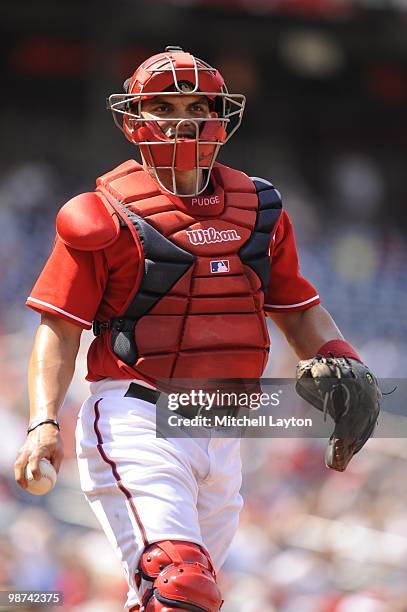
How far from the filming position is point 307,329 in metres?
3.30

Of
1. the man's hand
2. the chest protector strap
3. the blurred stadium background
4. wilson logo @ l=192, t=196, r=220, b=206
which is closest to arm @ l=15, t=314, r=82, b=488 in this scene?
the man's hand

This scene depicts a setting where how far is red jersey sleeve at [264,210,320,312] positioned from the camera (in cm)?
326

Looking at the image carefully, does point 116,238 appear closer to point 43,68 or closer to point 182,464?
point 182,464

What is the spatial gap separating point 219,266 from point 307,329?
42cm

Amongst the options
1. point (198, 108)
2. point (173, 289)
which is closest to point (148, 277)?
point (173, 289)

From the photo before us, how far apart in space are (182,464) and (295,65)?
1188cm

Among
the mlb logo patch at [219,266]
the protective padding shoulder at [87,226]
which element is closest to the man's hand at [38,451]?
the protective padding shoulder at [87,226]

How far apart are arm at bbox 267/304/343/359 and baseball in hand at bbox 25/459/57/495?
36.9 inches

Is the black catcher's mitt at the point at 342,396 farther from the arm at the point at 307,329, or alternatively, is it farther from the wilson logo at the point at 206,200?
the wilson logo at the point at 206,200

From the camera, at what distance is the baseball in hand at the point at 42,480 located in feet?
8.65

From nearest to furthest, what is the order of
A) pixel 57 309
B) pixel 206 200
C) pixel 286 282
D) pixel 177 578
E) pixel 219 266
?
pixel 177 578
pixel 57 309
pixel 219 266
pixel 206 200
pixel 286 282

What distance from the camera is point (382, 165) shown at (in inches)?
551

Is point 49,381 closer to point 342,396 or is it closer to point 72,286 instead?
point 72,286

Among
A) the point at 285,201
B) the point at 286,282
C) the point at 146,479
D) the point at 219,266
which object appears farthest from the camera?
the point at 285,201
